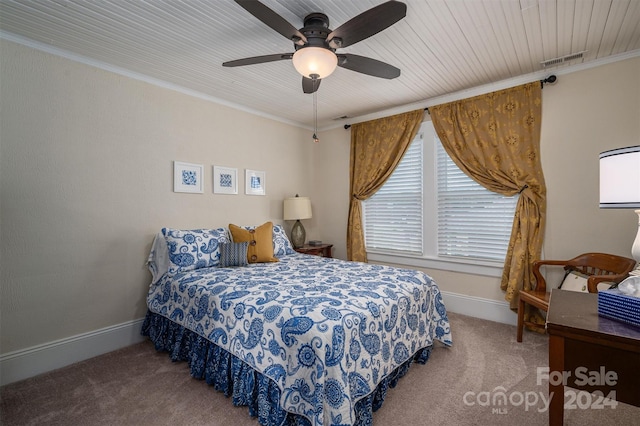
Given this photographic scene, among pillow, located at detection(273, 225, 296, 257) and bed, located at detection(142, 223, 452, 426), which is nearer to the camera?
bed, located at detection(142, 223, 452, 426)

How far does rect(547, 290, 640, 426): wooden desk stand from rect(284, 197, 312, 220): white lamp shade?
295 cm

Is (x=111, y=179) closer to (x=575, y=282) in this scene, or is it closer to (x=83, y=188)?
(x=83, y=188)

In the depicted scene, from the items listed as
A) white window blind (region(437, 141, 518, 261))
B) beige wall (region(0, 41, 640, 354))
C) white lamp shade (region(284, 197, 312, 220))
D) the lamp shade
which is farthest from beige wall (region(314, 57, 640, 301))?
white lamp shade (region(284, 197, 312, 220))

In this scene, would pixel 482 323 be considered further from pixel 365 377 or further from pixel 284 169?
pixel 284 169

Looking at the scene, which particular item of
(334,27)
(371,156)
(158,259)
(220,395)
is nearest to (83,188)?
(158,259)

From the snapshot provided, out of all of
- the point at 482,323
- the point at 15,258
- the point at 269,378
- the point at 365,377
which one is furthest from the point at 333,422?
the point at 15,258

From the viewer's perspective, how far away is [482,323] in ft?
10.1

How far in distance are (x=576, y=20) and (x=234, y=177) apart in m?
3.38

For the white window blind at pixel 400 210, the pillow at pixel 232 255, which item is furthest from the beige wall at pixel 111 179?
the white window blind at pixel 400 210

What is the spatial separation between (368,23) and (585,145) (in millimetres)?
2433

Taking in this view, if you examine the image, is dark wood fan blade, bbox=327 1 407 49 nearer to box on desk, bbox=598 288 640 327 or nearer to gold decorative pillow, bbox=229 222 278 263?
box on desk, bbox=598 288 640 327

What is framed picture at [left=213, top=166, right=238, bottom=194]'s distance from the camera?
3.38 meters

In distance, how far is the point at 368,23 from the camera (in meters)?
1.63

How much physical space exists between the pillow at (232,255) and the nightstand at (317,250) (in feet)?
3.78
